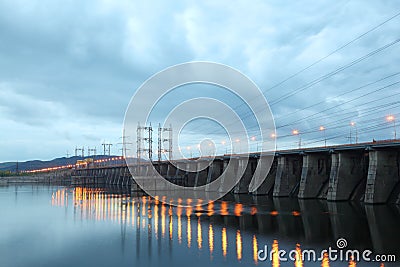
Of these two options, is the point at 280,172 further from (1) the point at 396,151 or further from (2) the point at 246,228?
(2) the point at 246,228

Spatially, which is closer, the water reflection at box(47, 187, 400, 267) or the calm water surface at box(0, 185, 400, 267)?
the calm water surface at box(0, 185, 400, 267)

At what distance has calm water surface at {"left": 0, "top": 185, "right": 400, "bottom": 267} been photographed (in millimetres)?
20484

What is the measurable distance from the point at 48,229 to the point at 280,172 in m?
39.1

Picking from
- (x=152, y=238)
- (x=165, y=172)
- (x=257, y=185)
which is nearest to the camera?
(x=152, y=238)

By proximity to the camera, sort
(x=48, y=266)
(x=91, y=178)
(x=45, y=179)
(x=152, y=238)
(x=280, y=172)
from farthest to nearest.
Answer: (x=45, y=179) < (x=91, y=178) < (x=280, y=172) < (x=152, y=238) < (x=48, y=266)

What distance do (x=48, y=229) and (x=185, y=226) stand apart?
13.4 m

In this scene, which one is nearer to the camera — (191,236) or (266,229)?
(191,236)

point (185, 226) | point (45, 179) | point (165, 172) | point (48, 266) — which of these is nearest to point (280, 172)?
point (185, 226)

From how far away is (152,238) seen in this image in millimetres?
26391

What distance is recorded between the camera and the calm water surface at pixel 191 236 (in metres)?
20.5

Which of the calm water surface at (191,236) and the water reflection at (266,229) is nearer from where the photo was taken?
the calm water surface at (191,236)

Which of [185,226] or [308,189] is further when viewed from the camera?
[308,189]

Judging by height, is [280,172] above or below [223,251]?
above

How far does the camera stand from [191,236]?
26.5 m
